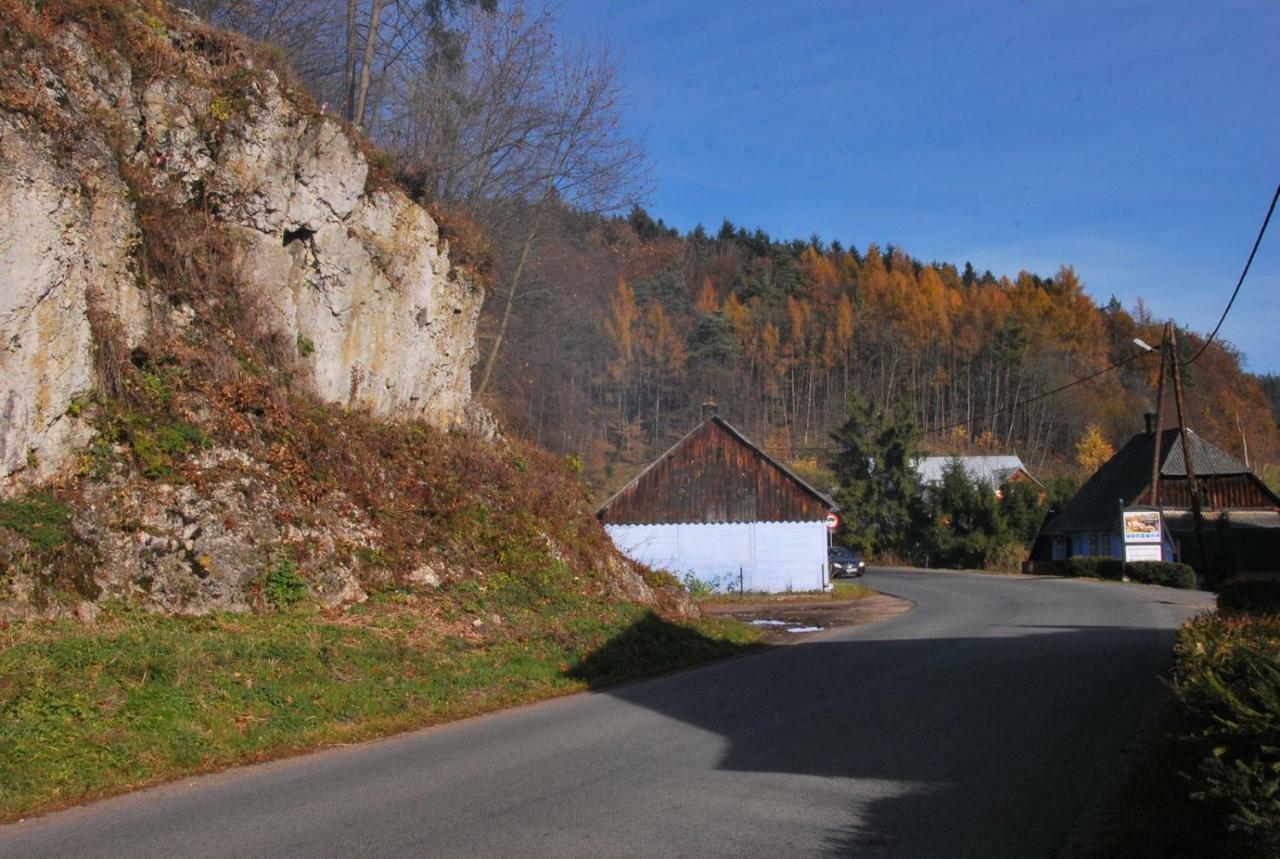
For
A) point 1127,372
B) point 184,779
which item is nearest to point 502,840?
point 184,779

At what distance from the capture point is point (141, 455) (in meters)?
13.9

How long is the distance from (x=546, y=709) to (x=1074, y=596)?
2331cm

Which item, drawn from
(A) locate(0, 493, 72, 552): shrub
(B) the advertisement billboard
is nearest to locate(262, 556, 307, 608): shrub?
(A) locate(0, 493, 72, 552): shrub

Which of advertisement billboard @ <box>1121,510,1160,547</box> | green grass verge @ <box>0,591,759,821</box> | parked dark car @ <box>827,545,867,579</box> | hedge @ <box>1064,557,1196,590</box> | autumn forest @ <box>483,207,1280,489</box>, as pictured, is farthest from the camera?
autumn forest @ <box>483,207,1280,489</box>

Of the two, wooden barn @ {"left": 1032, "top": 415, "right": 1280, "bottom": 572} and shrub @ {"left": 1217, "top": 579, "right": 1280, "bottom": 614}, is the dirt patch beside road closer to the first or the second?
shrub @ {"left": 1217, "top": 579, "right": 1280, "bottom": 614}

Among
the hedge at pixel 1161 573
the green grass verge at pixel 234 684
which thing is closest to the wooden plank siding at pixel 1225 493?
the hedge at pixel 1161 573

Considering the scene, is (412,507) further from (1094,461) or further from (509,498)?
(1094,461)

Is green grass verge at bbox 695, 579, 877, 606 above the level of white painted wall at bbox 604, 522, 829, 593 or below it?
below

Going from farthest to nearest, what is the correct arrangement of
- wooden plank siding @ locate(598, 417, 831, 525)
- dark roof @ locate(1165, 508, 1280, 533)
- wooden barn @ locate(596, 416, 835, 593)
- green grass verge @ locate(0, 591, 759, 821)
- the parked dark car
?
1. the parked dark car
2. dark roof @ locate(1165, 508, 1280, 533)
3. wooden plank siding @ locate(598, 417, 831, 525)
4. wooden barn @ locate(596, 416, 835, 593)
5. green grass verge @ locate(0, 591, 759, 821)

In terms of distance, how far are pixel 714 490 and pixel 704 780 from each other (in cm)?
3144

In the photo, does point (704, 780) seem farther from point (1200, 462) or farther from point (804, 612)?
point (1200, 462)

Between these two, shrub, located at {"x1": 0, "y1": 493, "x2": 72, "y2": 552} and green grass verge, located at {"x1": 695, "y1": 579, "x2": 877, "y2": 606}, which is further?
green grass verge, located at {"x1": 695, "y1": 579, "x2": 877, "y2": 606}

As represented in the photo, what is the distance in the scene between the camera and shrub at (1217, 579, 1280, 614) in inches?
608

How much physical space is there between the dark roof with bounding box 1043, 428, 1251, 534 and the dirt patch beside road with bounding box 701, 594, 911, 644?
21.5 meters
